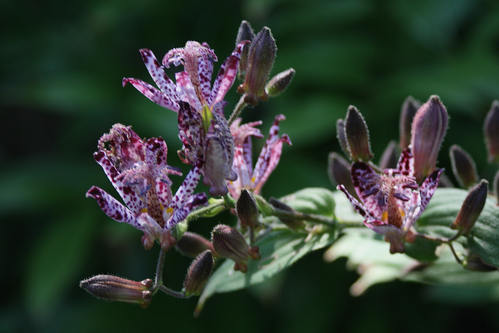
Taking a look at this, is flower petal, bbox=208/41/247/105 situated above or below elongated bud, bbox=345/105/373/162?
above

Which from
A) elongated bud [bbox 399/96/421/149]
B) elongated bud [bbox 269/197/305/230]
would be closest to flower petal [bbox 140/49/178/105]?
elongated bud [bbox 269/197/305/230]

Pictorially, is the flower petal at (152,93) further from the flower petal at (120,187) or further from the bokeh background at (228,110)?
the bokeh background at (228,110)

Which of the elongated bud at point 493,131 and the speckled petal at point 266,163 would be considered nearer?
the speckled petal at point 266,163

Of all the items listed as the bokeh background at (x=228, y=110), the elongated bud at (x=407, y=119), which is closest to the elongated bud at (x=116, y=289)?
the elongated bud at (x=407, y=119)

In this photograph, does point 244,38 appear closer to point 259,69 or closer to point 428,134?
point 259,69

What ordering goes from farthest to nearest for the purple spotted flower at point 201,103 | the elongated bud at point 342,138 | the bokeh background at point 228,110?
the bokeh background at point 228,110 → the elongated bud at point 342,138 → the purple spotted flower at point 201,103

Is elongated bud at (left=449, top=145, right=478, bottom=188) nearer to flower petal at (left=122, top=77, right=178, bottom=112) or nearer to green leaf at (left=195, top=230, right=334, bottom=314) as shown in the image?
green leaf at (left=195, top=230, right=334, bottom=314)
